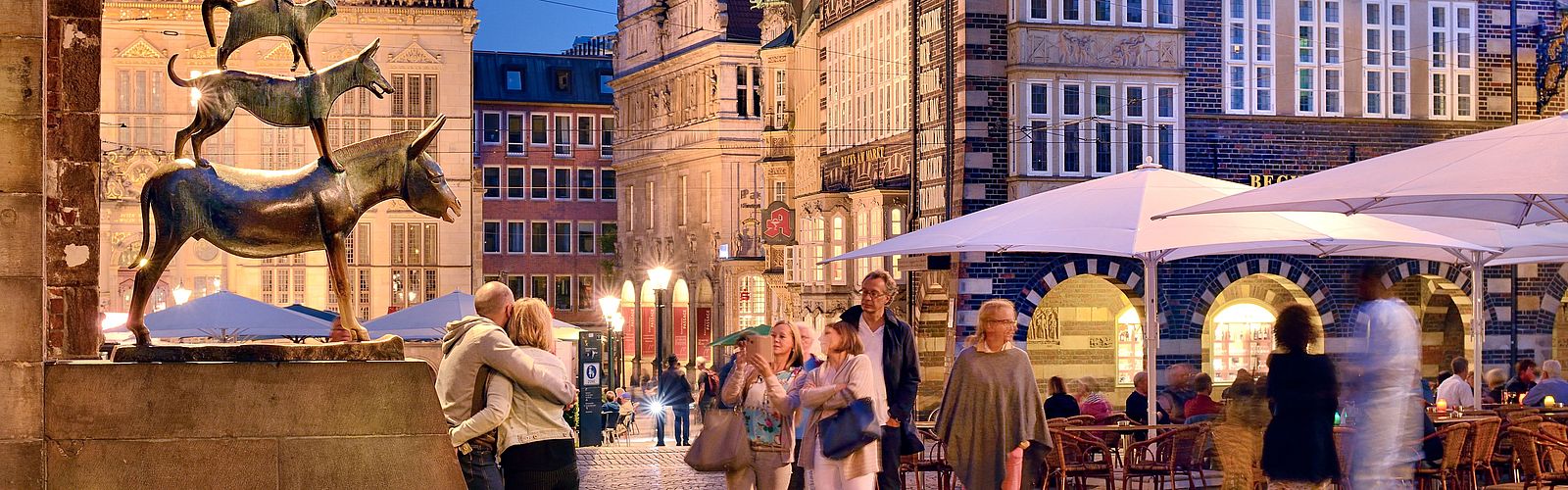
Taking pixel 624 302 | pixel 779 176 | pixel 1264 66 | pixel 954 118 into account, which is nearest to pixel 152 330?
pixel 954 118

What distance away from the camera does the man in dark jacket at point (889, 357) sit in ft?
38.0

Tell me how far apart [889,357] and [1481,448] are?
4820 mm

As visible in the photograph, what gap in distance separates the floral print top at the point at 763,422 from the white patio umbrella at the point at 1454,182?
344cm

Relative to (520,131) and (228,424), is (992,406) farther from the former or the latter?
(520,131)

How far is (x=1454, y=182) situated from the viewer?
37.0ft

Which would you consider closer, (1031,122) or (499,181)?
(1031,122)

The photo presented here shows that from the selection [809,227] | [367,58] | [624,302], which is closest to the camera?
[367,58]

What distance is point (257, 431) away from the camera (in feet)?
24.2

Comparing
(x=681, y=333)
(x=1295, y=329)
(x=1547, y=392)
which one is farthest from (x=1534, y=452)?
(x=681, y=333)

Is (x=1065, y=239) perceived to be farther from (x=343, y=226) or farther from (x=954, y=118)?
(x=954, y=118)

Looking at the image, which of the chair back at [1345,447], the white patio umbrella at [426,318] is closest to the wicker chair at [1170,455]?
the chair back at [1345,447]

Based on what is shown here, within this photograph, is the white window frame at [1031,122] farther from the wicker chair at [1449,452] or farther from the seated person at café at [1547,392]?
the wicker chair at [1449,452]

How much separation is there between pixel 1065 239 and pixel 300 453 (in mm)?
9709

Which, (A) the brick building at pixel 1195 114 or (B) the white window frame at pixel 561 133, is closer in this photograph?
(A) the brick building at pixel 1195 114
